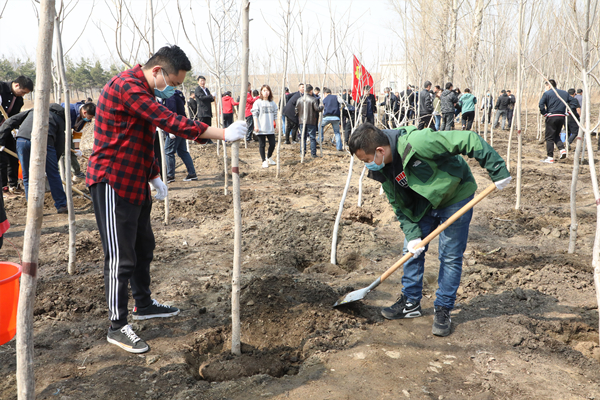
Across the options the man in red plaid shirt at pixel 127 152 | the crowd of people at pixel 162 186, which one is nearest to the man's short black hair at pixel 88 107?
the crowd of people at pixel 162 186

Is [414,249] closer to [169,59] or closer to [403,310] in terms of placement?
[403,310]

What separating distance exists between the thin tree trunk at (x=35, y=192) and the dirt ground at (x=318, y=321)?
2.75 ft

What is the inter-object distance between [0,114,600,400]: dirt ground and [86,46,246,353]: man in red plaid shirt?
1.35ft

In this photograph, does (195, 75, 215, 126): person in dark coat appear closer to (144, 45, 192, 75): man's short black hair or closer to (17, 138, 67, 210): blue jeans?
(17, 138, 67, 210): blue jeans

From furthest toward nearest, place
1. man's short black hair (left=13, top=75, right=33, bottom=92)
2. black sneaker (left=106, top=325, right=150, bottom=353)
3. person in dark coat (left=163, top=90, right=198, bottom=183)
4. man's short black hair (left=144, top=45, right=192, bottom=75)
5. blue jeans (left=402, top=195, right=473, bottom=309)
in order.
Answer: person in dark coat (left=163, top=90, right=198, bottom=183) < man's short black hair (left=13, top=75, right=33, bottom=92) < blue jeans (left=402, top=195, right=473, bottom=309) < black sneaker (left=106, top=325, right=150, bottom=353) < man's short black hair (left=144, top=45, right=192, bottom=75)

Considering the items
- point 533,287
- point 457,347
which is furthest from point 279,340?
point 533,287

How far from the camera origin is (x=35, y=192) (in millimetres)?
1359

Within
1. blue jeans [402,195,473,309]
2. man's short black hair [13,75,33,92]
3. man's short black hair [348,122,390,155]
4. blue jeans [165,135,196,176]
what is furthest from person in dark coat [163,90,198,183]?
blue jeans [402,195,473,309]

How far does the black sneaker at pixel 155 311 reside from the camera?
296cm

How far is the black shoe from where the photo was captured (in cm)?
280

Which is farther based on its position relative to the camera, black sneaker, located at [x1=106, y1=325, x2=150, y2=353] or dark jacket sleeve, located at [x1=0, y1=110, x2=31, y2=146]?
dark jacket sleeve, located at [x1=0, y1=110, x2=31, y2=146]

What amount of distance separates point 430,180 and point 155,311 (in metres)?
2.19

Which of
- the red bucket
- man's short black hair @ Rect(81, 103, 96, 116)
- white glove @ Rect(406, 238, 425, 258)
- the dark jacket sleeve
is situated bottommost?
the red bucket

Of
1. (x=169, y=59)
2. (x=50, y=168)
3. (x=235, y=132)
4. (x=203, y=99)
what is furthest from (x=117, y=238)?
(x=203, y=99)
